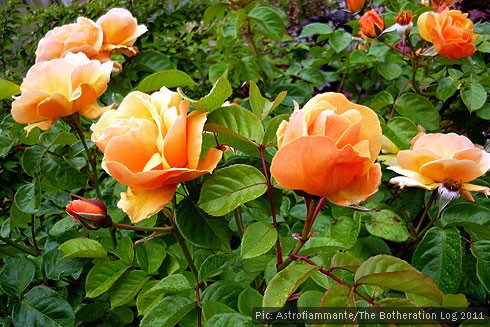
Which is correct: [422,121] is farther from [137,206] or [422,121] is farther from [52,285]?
[52,285]

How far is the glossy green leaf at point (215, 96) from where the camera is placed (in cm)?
43

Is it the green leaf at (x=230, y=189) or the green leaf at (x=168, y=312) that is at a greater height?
the green leaf at (x=230, y=189)

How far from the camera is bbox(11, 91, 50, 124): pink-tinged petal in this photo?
22.2 inches

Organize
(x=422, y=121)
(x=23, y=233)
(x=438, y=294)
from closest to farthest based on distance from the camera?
(x=438, y=294) < (x=422, y=121) < (x=23, y=233)

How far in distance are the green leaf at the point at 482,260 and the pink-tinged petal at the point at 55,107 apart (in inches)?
22.9

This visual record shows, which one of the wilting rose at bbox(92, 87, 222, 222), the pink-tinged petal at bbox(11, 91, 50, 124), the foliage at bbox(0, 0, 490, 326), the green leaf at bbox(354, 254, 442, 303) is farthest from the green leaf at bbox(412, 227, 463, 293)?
the pink-tinged petal at bbox(11, 91, 50, 124)

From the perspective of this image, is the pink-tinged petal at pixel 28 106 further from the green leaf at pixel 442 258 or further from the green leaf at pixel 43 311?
the green leaf at pixel 442 258

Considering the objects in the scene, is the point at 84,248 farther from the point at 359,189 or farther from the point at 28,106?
the point at 359,189

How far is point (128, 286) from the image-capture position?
614 mm

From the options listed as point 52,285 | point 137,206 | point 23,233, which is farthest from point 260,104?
point 23,233

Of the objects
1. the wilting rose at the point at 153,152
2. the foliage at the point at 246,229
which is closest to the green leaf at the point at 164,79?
the foliage at the point at 246,229

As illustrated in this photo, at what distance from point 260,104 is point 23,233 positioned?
2.75 ft

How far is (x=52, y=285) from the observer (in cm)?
73

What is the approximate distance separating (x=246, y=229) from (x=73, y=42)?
53cm
